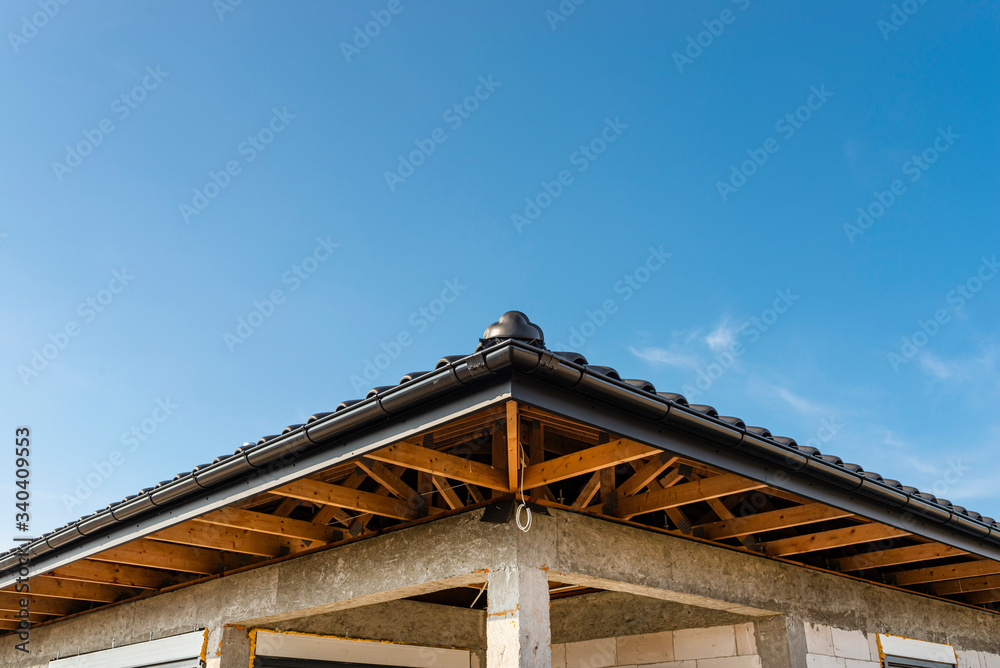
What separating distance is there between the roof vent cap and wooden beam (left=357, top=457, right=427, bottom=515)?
1.48 m

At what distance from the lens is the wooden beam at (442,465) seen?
13.2 ft

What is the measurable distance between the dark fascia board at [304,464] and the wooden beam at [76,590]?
6.26 feet

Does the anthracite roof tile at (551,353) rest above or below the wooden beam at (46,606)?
above

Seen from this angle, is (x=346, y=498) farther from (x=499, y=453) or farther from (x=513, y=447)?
(x=513, y=447)

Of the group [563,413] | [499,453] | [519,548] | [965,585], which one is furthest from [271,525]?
[965,585]

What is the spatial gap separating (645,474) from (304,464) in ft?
6.68

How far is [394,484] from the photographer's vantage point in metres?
4.68

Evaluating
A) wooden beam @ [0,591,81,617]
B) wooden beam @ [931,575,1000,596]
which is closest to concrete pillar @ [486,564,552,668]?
wooden beam @ [931,575,1000,596]

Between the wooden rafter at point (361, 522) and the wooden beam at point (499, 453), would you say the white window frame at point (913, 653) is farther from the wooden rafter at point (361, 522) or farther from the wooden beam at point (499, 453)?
the wooden rafter at point (361, 522)

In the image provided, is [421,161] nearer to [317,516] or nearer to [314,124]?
[314,124]

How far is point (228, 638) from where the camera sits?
610 cm

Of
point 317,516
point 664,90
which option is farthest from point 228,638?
point 664,90

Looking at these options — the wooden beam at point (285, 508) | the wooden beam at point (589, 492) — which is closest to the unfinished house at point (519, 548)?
the wooden beam at point (589, 492)

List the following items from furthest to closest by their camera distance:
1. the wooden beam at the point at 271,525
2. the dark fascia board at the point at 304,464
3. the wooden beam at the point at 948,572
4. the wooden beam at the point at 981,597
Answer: the wooden beam at the point at 981,597
the wooden beam at the point at 948,572
the wooden beam at the point at 271,525
the dark fascia board at the point at 304,464
